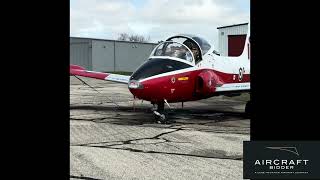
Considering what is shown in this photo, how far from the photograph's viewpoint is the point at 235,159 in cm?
665

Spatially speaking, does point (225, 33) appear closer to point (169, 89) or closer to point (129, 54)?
point (169, 89)

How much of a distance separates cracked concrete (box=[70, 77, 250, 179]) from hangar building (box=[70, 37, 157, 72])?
43063mm

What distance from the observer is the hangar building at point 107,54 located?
5588 centimetres

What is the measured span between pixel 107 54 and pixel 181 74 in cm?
4950

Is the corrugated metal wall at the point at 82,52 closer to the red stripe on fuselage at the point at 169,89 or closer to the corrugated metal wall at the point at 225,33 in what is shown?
the corrugated metal wall at the point at 225,33

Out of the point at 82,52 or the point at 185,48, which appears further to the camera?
the point at 82,52

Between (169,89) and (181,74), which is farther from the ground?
(181,74)

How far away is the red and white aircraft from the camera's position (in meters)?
10.3

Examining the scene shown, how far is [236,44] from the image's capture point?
116 feet

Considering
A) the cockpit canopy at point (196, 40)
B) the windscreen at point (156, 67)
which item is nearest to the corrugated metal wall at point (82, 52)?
the cockpit canopy at point (196, 40)

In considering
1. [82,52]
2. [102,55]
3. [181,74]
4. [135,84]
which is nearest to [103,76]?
[181,74]

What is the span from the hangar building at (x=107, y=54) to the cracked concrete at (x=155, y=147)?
141ft
